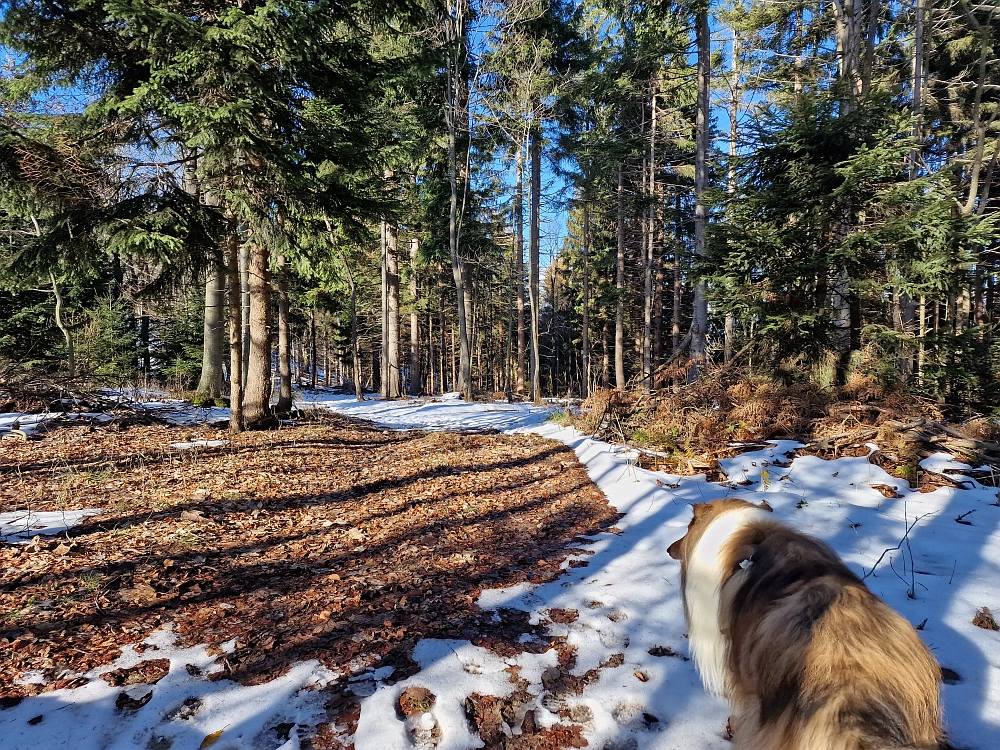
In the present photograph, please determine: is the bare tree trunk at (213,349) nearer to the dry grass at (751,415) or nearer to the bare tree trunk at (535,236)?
the bare tree trunk at (535,236)

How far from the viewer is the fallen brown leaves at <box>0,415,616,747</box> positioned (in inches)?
110

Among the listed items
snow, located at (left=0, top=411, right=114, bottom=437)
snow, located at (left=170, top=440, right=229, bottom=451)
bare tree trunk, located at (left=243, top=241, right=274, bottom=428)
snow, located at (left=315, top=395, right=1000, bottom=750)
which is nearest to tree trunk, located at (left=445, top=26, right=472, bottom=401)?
bare tree trunk, located at (left=243, top=241, right=274, bottom=428)

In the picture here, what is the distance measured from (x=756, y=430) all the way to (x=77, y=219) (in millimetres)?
10981

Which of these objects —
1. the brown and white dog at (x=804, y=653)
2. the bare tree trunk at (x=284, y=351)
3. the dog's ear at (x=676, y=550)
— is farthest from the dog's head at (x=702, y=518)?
the bare tree trunk at (x=284, y=351)

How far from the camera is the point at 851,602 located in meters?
1.50

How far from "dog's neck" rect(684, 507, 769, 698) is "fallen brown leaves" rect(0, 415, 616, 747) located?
116cm

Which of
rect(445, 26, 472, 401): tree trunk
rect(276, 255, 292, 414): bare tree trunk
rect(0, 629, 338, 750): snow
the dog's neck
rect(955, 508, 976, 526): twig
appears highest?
rect(445, 26, 472, 401): tree trunk

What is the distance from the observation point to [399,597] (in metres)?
3.45

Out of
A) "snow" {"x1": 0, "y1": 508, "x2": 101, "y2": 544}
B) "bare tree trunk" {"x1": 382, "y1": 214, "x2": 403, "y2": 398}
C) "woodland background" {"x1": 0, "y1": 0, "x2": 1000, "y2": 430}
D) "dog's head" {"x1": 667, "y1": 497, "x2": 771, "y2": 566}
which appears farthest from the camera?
"bare tree trunk" {"x1": 382, "y1": 214, "x2": 403, "y2": 398}

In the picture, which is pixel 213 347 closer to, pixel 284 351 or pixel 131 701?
pixel 284 351

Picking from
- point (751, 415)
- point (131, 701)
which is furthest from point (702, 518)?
point (751, 415)

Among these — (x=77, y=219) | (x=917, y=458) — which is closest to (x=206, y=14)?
(x=77, y=219)

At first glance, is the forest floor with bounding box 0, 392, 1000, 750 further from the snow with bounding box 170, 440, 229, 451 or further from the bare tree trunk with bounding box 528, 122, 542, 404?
the bare tree trunk with bounding box 528, 122, 542, 404

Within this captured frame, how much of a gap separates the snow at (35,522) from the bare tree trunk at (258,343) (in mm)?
4685
